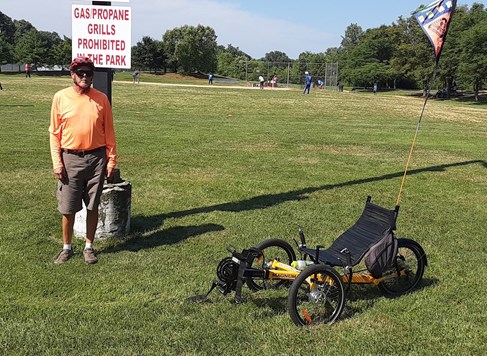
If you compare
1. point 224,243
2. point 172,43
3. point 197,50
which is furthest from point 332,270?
point 172,43

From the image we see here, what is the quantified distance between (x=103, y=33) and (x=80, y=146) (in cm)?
156

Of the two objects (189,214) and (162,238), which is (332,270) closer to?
(162,238)

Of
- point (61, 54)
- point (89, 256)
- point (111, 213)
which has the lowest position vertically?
point (61, 54)

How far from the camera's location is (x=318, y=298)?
3.97 metres

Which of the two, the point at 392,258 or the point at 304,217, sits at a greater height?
the point at 392,258

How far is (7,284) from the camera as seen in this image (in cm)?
445

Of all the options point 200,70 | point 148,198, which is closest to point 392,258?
point 148,198

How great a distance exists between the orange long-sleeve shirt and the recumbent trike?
6.04 feet

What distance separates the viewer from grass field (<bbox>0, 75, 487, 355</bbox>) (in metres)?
3.70

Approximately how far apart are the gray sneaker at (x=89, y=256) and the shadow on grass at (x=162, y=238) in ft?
0.86

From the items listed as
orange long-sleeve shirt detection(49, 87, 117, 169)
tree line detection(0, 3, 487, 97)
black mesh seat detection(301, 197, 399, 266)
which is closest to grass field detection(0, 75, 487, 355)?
black mesh seat detection(301, 197, 399, 266)

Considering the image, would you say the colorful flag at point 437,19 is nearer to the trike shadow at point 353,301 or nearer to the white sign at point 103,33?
the trike shadow at point 353,301

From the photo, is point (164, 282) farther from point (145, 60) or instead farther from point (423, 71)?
point (145, 60)

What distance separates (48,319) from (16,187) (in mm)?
4797
